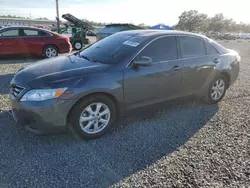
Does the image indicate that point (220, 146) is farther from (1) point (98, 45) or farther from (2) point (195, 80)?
(1) point (98, 45)

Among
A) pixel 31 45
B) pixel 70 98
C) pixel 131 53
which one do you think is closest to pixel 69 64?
pixel 70 98

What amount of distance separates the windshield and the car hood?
0.69 ft

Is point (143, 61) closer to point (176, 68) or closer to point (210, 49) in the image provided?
point (176, 68)

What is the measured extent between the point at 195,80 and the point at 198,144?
149cm

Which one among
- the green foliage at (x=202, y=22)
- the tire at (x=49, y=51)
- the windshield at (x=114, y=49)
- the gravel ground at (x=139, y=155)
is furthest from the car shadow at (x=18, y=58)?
the green foliage at (x=202, y=22)

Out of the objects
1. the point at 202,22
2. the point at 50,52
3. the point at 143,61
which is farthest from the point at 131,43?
the point at 202,22

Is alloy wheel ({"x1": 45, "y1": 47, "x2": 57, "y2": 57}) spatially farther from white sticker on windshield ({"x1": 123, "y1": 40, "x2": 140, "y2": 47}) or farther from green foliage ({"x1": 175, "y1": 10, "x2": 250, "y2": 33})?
green foliage ({"x1": 175, "y1": 10, "x2": 250, "y2": 33})

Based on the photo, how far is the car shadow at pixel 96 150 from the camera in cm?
255

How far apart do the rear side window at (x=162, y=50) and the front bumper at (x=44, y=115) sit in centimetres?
151

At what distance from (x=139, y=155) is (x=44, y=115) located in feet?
4.50

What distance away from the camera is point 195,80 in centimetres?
437

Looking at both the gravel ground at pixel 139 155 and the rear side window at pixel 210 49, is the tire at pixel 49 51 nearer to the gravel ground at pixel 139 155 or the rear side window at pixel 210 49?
the gravel ground at pixel 139 155

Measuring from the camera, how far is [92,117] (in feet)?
10.8

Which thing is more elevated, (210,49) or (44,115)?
(210,49)
